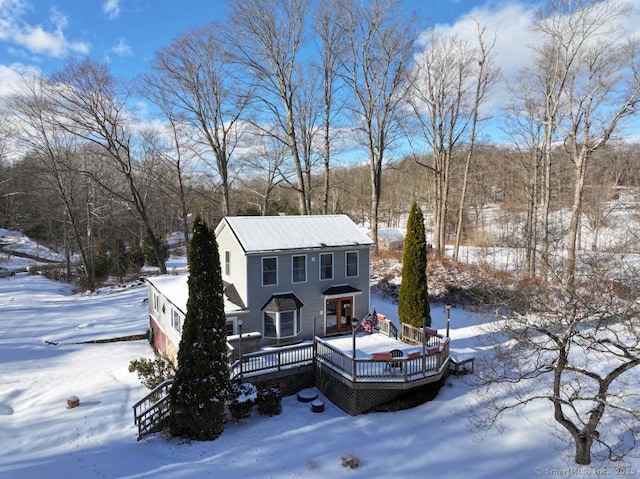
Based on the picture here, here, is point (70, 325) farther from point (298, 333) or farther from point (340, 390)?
point (340, 390)

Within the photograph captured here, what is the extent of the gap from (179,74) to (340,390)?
22073mm

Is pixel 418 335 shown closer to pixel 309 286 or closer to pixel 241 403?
pixel 309 286

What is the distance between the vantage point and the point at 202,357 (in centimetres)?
955

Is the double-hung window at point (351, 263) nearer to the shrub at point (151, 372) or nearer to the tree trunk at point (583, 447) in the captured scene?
the shrub at point (151, 372)

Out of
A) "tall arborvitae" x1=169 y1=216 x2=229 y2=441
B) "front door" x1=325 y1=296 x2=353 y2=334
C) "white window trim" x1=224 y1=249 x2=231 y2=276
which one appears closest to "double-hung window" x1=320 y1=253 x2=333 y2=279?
→ "front door" x1=325 y1=296 x2=353 y2=334

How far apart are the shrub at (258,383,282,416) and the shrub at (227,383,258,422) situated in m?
0.26

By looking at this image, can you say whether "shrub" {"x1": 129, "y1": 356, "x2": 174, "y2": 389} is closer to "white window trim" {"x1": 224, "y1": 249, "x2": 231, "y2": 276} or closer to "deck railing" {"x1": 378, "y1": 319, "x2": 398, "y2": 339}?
"white window trim" {"x1": 224, "y1": 249, "x2": 231, "y2": 276}

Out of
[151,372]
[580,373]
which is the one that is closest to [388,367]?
[580,373]

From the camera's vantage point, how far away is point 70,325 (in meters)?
19.9

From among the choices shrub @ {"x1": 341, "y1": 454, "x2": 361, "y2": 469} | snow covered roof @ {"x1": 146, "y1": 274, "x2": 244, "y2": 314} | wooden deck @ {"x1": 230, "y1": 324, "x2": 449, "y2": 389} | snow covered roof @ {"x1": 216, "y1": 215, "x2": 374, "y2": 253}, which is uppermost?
snow covered roof @ {"x1": 216, "y1": 215, "x2": 374, "y2": 253}

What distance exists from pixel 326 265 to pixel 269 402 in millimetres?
5683

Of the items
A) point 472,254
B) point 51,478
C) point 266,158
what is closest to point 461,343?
point 51,478

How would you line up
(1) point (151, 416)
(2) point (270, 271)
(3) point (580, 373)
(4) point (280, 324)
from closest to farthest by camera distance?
(1) point (151, 416)
(3) point (580, 373)
(4) point (280, 324)
(2) point (270, 271)

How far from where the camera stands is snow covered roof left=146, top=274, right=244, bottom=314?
12848 mm
